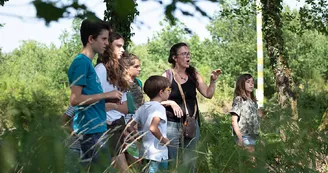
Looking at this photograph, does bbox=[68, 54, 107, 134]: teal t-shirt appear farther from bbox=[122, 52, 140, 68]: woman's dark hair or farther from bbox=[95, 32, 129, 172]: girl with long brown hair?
bbox=[122, 52, 140, 68]: woman's dark hair

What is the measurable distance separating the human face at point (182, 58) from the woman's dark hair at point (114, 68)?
1.11m

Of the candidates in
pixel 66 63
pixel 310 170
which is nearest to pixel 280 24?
pixel 310 170

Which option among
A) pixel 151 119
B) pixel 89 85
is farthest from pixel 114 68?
pixel 89 85

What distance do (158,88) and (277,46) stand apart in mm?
13237

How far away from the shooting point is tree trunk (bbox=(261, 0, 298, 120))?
18.8 metres

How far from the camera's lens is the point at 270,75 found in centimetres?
5206

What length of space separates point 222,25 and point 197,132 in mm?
53354

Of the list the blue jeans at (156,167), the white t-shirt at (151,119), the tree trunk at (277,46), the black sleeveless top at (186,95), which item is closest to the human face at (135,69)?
the black sleeveless top at (186,95)

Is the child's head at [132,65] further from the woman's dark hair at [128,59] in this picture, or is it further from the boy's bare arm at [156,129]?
the boy's bare arm at [156,129]

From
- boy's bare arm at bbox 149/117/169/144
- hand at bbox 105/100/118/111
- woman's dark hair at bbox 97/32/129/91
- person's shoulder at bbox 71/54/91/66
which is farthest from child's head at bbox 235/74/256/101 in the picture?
person's shoulder at bbox 71/54/91/66

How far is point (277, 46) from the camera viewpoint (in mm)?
19094

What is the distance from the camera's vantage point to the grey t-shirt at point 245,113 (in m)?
8.12

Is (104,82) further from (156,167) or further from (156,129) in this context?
(156,167)

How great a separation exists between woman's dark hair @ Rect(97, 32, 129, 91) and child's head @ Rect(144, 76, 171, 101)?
34 cm
